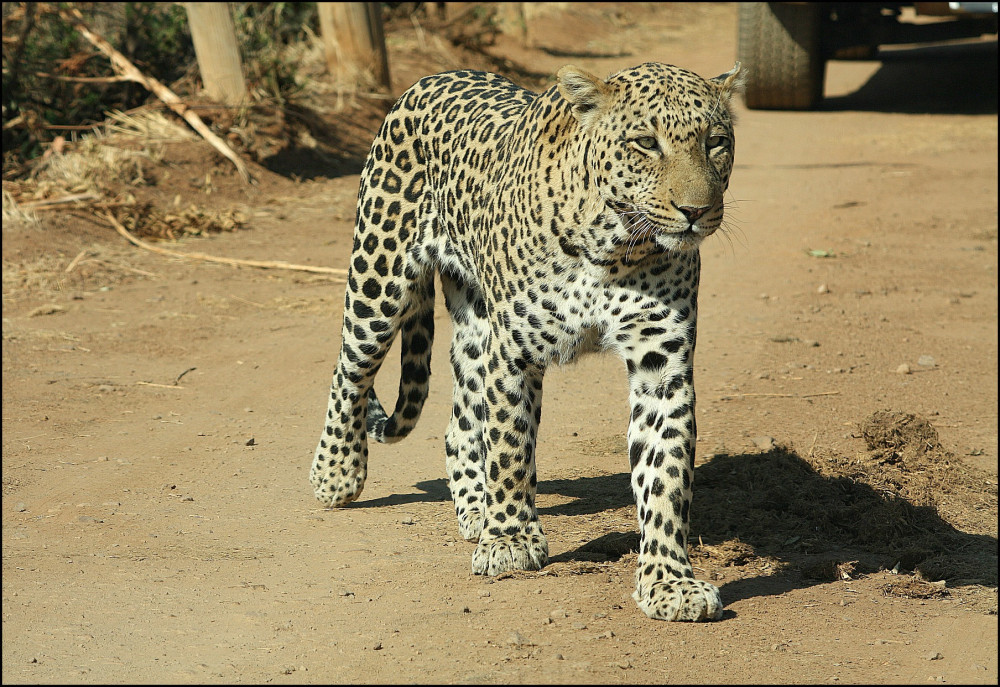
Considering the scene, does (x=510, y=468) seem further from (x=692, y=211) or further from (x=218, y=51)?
(x=218, y=51)

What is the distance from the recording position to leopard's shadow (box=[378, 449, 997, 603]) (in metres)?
4.75

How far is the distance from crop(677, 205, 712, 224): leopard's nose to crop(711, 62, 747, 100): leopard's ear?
21.8 inches

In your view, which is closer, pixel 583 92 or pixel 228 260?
pixel 583 92

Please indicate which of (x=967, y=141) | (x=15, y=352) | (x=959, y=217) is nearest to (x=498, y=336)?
(x=15, y=352)

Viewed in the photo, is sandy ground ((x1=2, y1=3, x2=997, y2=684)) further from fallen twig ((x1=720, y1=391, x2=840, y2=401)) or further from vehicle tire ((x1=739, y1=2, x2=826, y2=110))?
vehicle tire ((x1=739, y1=2, x2=826, y2=110))

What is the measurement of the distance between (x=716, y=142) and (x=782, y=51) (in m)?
10.5

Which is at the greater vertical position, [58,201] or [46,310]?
[58,201]

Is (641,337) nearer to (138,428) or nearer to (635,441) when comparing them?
(635,441)

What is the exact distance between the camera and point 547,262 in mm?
4355

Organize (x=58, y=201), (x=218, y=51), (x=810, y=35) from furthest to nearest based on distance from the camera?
(x=810, y=35)
(x=218, y=51)
(x=58, y=201)

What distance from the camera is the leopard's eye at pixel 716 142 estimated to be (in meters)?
4.07

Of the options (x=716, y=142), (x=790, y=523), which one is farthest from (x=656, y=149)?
(x=790, y=523)

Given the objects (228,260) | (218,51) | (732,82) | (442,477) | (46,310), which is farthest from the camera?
(218,51)

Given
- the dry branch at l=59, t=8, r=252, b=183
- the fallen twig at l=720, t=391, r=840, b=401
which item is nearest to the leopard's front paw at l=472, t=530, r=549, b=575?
the fallen twig at l=720, t=391, r=840, b=401
